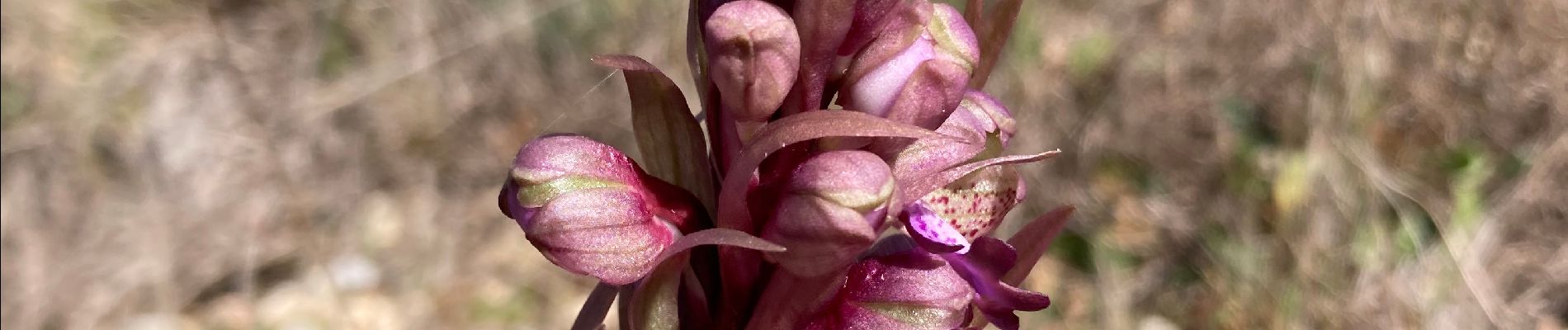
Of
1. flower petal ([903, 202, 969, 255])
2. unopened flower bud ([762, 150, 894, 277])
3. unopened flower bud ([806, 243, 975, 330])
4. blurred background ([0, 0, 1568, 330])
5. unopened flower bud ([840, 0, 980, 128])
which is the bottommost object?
blurred background ([0, 0, 1568, 330])

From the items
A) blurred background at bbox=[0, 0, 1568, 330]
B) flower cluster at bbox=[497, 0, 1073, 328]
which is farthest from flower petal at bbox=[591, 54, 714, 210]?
blurred background at bbox=[0, 0, 1568, 330]

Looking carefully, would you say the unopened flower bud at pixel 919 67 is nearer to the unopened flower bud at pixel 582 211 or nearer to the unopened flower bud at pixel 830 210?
the unopened flower bud at pixel 830 210

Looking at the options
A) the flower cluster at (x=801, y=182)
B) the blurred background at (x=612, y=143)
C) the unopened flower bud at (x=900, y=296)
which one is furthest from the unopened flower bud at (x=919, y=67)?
the blurred background at (x=612, y=143)

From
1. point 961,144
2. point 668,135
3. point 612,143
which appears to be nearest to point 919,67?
point 961,144

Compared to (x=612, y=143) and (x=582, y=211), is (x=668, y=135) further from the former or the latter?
(x=612, y=143)

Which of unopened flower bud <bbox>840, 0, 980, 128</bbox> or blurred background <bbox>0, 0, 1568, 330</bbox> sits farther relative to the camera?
blurred background <bbox>0, 0, 1568, 330</bbox>

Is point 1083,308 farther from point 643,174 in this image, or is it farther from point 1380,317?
point 643,174

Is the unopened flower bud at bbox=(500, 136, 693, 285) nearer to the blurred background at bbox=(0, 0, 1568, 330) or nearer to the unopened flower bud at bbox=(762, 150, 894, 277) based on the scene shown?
the unopened flower bud at bbox=(762, 150, 894, 277)
